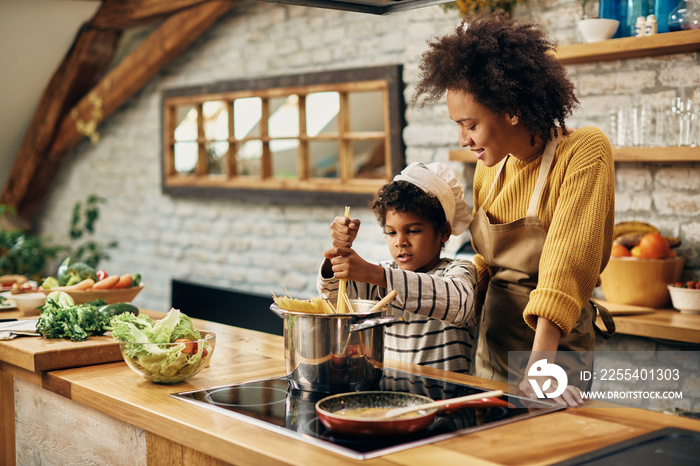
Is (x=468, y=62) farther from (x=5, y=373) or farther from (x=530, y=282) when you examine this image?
(x=5, y=373)

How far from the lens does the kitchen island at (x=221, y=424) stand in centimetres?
118

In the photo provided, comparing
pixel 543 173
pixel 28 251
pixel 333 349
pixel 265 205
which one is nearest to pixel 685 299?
pixel 543 173

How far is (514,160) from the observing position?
197 centimetres

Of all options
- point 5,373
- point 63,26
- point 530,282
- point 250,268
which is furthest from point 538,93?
point 63,26

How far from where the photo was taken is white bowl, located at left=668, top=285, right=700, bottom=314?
9.47ft

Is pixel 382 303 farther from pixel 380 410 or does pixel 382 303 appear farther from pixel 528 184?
pixel 528 184

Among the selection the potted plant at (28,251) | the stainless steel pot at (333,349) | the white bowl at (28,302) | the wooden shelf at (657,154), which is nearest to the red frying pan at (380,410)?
the stainless steel pot at (333,349)

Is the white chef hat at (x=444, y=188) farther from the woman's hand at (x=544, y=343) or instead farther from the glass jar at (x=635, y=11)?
the glass jar at (x=635, y=11)

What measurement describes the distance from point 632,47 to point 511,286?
1.58 m

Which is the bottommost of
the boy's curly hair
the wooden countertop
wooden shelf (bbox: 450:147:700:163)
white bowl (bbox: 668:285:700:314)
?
the wooden countertop

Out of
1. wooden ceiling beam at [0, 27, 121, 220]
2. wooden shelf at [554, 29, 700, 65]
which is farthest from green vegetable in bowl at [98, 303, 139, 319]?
wooden ceiling beam at [0, 27, 121, 220]

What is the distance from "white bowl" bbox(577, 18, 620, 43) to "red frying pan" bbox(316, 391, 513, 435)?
2.18m

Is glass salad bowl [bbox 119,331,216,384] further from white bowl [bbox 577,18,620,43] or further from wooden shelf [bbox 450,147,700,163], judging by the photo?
white bowl [bbox 577,18,620,43]

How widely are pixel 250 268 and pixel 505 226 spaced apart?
3550 mm
